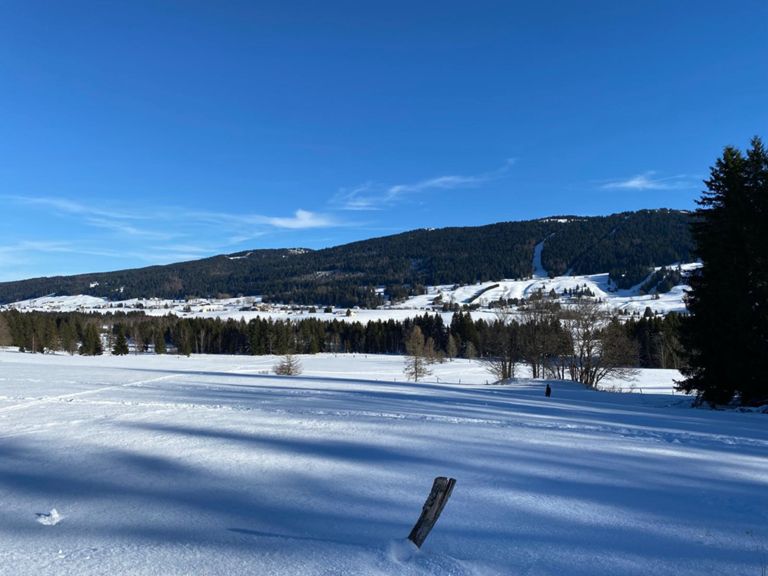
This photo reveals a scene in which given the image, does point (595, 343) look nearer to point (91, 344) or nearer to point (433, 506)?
point (433, 506)

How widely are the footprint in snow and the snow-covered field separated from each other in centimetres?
3

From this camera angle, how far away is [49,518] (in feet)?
17.1

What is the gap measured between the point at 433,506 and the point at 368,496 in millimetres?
2050

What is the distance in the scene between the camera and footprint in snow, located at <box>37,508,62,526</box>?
510 centimetres

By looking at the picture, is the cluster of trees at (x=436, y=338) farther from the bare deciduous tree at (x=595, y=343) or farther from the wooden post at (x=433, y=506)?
the wooden post at (x=433, y=506)

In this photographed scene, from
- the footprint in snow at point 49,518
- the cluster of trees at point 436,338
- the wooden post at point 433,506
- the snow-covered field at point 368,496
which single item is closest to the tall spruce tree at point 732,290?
the cluster of trees at point 436,338

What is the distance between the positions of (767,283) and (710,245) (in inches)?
118

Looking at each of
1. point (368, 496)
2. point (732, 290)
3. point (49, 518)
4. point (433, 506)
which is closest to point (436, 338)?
point (732, 290)

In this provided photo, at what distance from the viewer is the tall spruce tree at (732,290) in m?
18.5

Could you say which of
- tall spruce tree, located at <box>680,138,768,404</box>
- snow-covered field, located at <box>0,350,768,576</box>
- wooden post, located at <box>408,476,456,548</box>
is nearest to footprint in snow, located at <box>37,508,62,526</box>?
snow-covered field, located at <box>0,350,768,576</box>

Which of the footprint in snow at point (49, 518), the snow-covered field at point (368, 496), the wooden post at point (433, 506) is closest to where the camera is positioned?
the wooden post at point (433, 506)

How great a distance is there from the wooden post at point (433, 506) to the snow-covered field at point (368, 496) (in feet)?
0.56

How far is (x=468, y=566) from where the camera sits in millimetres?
4191

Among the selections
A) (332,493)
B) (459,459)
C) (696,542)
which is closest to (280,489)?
(332,493)
